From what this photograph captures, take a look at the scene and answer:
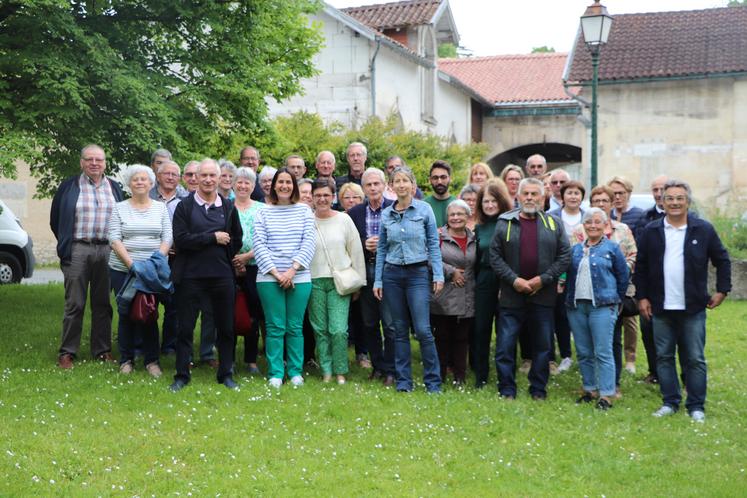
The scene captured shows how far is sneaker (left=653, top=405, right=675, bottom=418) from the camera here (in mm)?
8539

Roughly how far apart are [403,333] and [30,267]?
12187 millimetres

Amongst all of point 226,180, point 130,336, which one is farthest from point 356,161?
point 130,336

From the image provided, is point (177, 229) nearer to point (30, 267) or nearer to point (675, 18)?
point (30, 267)

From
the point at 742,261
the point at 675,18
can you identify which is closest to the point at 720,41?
the point at 675,18

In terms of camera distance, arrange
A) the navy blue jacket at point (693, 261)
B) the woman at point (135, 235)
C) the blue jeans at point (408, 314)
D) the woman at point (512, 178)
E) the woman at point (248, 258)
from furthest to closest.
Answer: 1. the woman at point (512, 178)
2. the woman at point (248, 258)
3. the woman at point (135, 235)
4. the blue jeans at point (408, 314)
5. the navy blue jacket at point (693, 261)

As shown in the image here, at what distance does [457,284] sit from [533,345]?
3.31 ft

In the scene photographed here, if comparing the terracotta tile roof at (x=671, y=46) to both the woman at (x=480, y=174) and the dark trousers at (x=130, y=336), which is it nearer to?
the woman at (x=480, y=174)

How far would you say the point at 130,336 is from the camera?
9.55 m

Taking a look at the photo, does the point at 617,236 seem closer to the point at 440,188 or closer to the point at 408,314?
the point at 440,188

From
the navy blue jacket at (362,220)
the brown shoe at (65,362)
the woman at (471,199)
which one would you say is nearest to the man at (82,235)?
the brown shoe at (65,362)

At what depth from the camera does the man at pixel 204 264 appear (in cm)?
878

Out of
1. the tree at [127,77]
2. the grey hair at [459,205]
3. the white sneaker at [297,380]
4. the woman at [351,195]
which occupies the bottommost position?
the white sneaker at [297,380]

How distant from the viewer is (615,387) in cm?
915

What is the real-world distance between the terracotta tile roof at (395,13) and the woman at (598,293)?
2216cm
